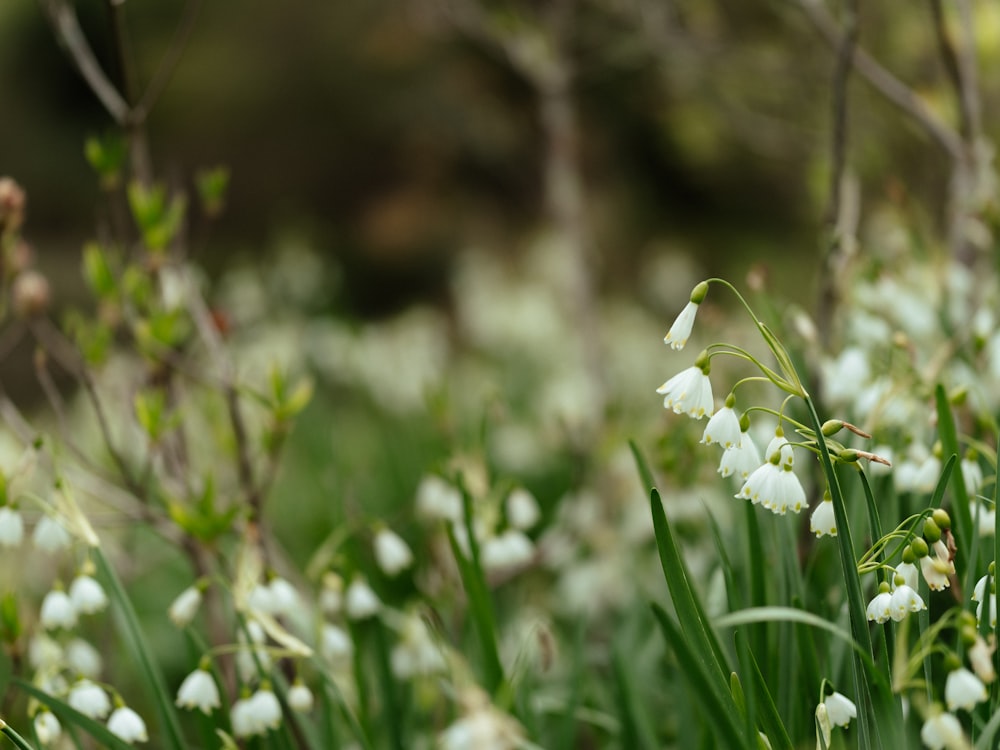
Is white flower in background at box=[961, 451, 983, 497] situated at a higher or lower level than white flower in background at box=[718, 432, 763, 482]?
higher

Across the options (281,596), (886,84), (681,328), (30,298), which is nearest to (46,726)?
(281,596)

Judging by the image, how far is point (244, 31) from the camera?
6.44m

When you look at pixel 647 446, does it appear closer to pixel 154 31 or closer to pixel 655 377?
pixel 655 377

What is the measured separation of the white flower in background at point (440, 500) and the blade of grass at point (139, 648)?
879mm

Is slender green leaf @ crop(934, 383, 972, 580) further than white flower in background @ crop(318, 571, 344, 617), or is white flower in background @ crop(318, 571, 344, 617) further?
white flower in background @ crop(318, 571, 344, 617)

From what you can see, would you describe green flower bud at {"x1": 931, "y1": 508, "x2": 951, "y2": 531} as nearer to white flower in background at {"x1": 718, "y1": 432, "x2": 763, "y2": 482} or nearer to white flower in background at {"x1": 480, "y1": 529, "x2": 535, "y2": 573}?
white flower in background at {"x1": 718, "y1": 432, "x2": 763, "y2": 482}

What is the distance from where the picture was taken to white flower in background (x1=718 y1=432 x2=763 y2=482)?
4.33 feet

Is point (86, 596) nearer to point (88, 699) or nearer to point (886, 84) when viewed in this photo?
point (88, 699)

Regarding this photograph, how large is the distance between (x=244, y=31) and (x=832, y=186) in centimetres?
514

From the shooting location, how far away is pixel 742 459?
134 centimetres

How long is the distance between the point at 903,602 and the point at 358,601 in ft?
3.89

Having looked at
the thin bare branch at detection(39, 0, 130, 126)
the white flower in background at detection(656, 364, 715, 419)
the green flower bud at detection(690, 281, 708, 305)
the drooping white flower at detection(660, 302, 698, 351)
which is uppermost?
the thin bare branch at detection(39, 0, 130, 126)

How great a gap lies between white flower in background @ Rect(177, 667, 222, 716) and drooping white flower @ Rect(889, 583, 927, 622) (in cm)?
106

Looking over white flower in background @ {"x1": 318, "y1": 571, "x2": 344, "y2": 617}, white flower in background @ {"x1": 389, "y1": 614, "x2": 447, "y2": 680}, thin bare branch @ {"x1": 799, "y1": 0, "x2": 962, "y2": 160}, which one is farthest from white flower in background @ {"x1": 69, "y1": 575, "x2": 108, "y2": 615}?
thin bare branch @ {"x1": 799, "y1": 0, "x2": 962, "y2": 160}
